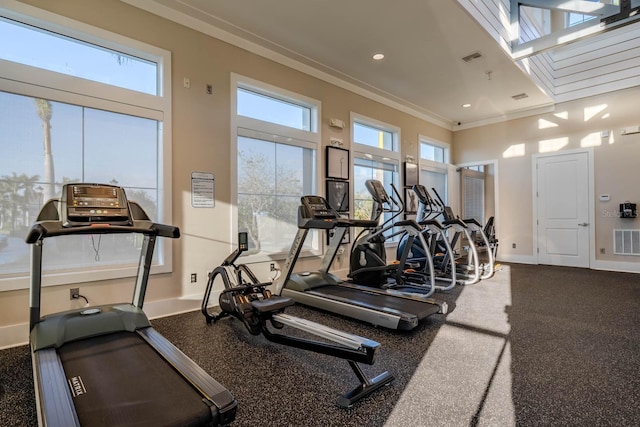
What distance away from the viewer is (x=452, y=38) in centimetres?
429

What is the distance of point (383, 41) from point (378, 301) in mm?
3334

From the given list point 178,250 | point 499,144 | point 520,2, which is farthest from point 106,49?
point 499,144

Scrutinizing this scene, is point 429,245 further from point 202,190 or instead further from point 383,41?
point 202,190

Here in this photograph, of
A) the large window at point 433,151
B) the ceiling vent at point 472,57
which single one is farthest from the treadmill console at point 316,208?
the large window at point 433,151

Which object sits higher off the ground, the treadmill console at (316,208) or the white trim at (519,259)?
the treadmill console at (316,208)

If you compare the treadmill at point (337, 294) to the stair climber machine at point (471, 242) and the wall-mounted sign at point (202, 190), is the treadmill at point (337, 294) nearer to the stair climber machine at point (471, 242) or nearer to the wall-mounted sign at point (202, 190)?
the wall-mounted sign at point (202, 190)

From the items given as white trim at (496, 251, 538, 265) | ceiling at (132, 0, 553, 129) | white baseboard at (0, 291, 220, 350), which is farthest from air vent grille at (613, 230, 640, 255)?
white baseboard at (0, 291, 220, 350)

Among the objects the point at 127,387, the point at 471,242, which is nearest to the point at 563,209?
the point at 471,242

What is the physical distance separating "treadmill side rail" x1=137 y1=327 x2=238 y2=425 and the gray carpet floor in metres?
0.20

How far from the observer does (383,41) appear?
14.4ft

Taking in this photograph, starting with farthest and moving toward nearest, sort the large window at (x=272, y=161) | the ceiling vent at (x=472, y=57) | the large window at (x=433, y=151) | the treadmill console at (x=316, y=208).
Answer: the large window at (x=433, y=151), the ceiling vent at (x=472, y=57), the large window at (x=272, y=161), the treadmill console at (x=316, y=208)

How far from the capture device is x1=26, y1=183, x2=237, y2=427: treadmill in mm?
1551

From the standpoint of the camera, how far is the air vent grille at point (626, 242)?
6.05 meters

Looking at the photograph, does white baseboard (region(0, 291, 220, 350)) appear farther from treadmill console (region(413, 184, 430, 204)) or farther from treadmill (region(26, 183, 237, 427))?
treadmill console (region(413, 184, 430, 204))
